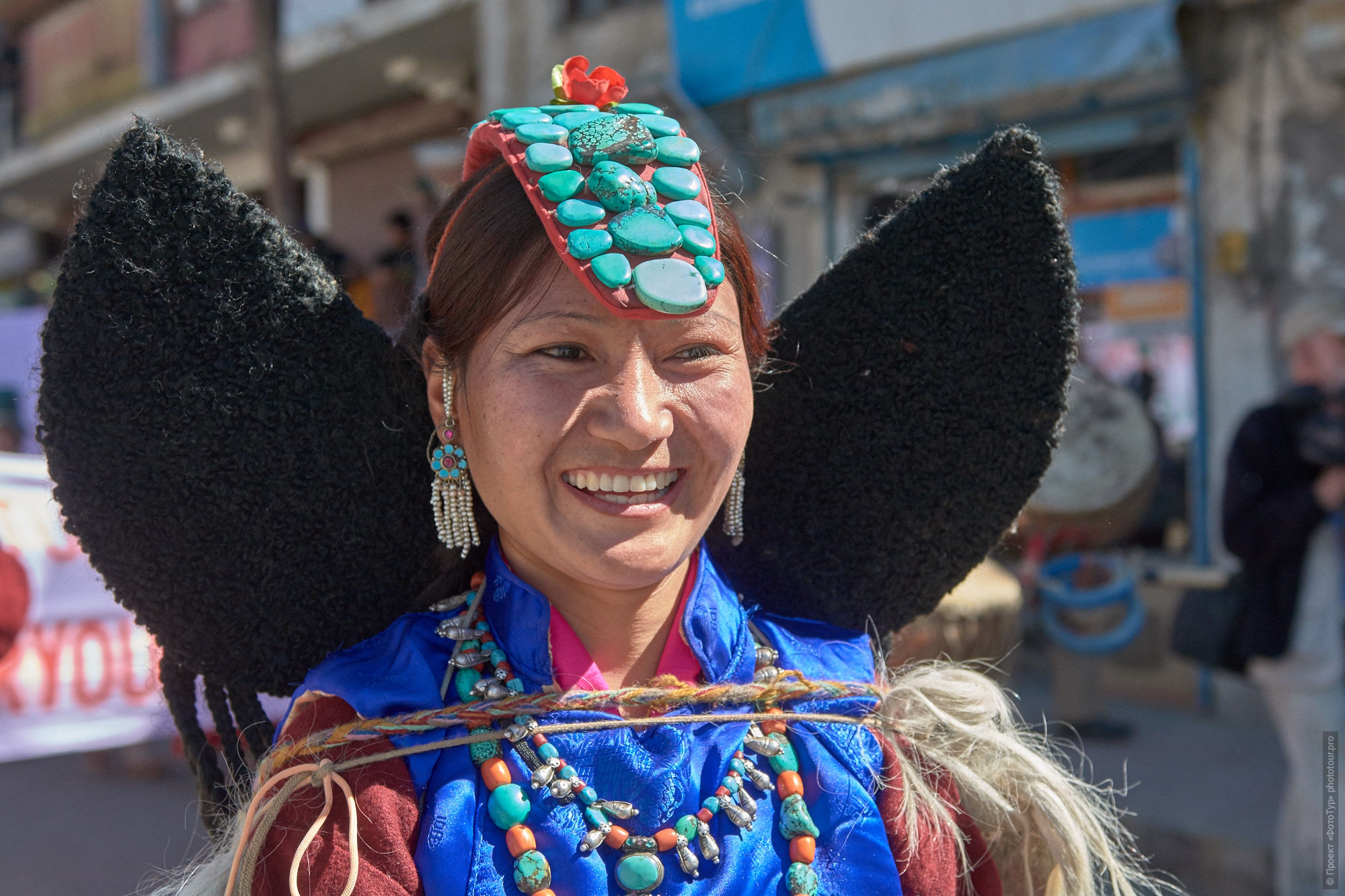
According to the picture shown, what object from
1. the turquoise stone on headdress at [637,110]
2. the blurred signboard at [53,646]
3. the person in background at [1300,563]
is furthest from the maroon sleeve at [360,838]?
the person in background at [1300,563]

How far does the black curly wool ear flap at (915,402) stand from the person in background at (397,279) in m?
0.56

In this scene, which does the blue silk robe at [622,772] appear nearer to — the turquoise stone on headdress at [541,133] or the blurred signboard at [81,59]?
the turquoise stone on headdress at [541,133]

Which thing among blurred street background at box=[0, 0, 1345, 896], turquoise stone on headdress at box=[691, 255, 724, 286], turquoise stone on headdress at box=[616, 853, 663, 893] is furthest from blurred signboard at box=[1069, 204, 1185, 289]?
turquoise stone on headdress at box=[616, 853, 663, 893]

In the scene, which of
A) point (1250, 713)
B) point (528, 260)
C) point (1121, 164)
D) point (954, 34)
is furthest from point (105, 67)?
point (528, 260)

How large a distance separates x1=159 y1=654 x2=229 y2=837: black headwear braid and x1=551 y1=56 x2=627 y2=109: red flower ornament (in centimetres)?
89

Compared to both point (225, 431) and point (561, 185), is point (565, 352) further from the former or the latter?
point (225, 431)

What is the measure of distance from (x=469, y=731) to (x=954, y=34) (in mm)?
5783

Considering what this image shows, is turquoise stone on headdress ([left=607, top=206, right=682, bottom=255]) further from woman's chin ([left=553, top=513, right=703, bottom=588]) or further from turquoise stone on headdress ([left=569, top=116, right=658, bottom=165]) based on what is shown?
woman's chin ([left=553, top=513, right=703, bottom=588])

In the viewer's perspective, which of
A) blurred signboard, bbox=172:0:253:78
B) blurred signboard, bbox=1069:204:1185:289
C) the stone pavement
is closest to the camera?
the stone pavement

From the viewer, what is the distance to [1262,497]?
3656mm

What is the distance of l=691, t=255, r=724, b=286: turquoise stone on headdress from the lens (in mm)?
1306

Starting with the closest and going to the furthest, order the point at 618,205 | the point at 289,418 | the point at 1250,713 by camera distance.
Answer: the point at 618,205
the point at 289,418
the point at 1250,713

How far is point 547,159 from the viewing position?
130 centimetres

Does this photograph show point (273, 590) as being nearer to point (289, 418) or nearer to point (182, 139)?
point (289, 418)
